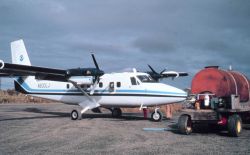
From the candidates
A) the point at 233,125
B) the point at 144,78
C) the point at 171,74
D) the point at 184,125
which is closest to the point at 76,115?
the point at 144,78

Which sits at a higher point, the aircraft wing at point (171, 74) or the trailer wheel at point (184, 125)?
the aircraft wing at point (171, 74)

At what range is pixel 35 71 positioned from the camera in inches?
712

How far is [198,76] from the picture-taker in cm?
1370

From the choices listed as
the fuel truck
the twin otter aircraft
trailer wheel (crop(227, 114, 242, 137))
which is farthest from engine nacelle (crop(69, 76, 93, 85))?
trailer wheel (crop(227, 114, 242, 137))

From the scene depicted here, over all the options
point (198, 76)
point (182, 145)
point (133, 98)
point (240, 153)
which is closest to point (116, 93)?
point (133, 98)

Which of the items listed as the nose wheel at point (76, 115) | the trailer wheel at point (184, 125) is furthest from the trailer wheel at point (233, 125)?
the nose wheel at point (76, 115)

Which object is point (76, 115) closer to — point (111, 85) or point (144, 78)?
point (111, 85)

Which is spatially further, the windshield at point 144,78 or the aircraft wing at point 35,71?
the windshield at point 144,78

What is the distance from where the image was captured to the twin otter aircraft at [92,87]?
699 inches

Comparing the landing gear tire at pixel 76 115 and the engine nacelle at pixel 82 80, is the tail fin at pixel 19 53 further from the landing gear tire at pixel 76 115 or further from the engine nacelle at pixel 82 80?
the landing gear tire at pixel 76 115

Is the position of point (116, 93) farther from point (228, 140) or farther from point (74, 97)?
Result: point (228, 140)

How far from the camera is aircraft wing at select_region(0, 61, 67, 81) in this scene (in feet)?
55.4

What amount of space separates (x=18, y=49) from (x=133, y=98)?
1040 centimetres

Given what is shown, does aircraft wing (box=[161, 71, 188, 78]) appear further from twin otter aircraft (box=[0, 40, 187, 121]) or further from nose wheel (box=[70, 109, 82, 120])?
nose wheel (box=[70, 109, 82, 120])
